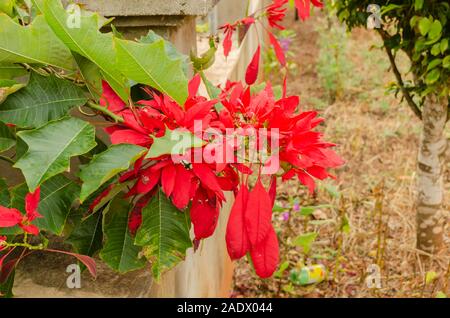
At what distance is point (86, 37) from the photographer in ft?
2.29

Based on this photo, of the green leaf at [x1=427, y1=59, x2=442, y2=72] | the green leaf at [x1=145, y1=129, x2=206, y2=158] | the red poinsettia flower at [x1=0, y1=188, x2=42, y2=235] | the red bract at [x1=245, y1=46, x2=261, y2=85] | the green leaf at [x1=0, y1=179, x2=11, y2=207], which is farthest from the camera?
the green leaf at [x1=427, y1=59, x2=442, y2=72]

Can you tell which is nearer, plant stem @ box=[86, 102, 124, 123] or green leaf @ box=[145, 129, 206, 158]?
green leaf @ box=[145, 129, 206, 158]

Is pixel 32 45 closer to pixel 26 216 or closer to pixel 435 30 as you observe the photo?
pixel 26 216

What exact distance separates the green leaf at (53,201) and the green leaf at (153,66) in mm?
224

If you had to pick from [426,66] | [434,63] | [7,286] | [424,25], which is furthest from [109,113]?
[426,66]

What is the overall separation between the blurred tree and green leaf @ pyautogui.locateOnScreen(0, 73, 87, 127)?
1.46 metres

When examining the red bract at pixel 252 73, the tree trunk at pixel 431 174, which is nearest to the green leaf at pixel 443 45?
the tree trunk at pixel 431 174

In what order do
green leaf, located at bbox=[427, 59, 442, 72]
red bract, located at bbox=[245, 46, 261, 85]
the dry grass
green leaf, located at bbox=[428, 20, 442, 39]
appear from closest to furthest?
red bract, located at bbox=[245, 46, 261, 85], green leaf, located at bbox=[428, 20, 442, 39], green leaf, located at bbox=[427, 59, 442, 72], the dry grass

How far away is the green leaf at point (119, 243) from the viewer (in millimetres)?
840

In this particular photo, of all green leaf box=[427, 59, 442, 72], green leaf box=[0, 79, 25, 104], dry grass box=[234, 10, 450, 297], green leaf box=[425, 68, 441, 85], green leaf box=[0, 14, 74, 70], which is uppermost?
green leaf box=[427, 59, 442, 72]

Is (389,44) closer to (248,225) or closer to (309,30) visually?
(248,225)

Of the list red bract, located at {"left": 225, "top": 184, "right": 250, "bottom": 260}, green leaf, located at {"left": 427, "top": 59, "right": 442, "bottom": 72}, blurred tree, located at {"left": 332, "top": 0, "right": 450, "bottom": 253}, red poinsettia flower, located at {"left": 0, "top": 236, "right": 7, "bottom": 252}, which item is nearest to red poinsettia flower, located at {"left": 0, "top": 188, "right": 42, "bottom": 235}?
red poinsettia flower, located at {"left": 0, "top": 236, "right": 7, "bottom": 252}

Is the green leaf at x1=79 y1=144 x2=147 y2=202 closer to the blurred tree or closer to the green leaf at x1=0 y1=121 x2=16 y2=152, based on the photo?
the green leaf at x1=0 y1=121 x2=16 y2=152

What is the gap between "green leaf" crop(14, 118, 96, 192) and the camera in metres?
0.66
